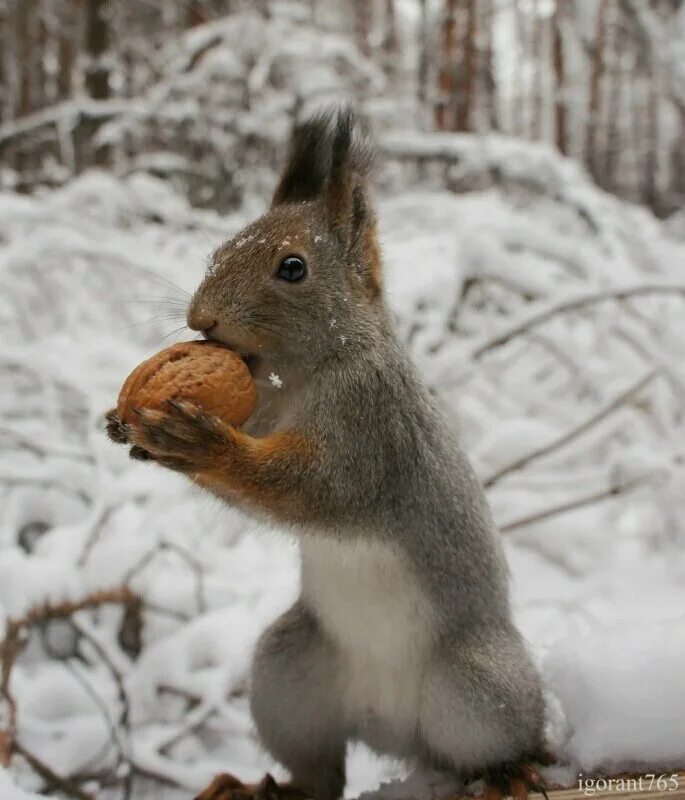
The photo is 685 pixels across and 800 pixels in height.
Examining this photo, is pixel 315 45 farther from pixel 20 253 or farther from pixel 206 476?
pixel 206 476

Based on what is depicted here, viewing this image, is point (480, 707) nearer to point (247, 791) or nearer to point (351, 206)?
point (247, 791)

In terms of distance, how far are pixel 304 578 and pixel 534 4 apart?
664 centimetres

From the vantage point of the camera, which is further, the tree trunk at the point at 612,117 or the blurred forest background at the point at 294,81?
the tree trunk at the point at 612,117

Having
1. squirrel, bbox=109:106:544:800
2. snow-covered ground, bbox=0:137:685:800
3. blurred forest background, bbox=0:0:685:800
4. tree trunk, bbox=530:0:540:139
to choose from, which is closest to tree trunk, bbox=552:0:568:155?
tree trunk, bbox=530:0:540:139

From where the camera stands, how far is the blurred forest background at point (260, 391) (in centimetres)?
121

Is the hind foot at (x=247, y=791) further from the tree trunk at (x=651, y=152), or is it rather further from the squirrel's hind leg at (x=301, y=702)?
the tree trunk at (x=651, y=152)

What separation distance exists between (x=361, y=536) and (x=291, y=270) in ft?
1.04

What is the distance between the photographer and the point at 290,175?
1016mm

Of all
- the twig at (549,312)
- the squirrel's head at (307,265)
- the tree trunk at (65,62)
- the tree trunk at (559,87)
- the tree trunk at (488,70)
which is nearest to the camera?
the squirrel's head at (307,265)

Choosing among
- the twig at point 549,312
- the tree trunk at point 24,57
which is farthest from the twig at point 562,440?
the tree trunk at point 24,57

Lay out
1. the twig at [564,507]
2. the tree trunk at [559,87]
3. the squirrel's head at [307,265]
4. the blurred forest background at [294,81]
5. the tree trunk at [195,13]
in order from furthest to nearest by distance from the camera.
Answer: the tree trunk at [559,87] → the tree trunk at [195,13] → the blurred forest background at [294,81] → the twig at [564,507] → the squirrel's head at [307,265]

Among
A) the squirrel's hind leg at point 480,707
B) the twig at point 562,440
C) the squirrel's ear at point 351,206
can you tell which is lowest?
the twig at point 562,440

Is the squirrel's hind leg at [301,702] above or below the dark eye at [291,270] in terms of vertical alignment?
below

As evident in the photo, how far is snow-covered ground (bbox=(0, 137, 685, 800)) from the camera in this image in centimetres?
120
